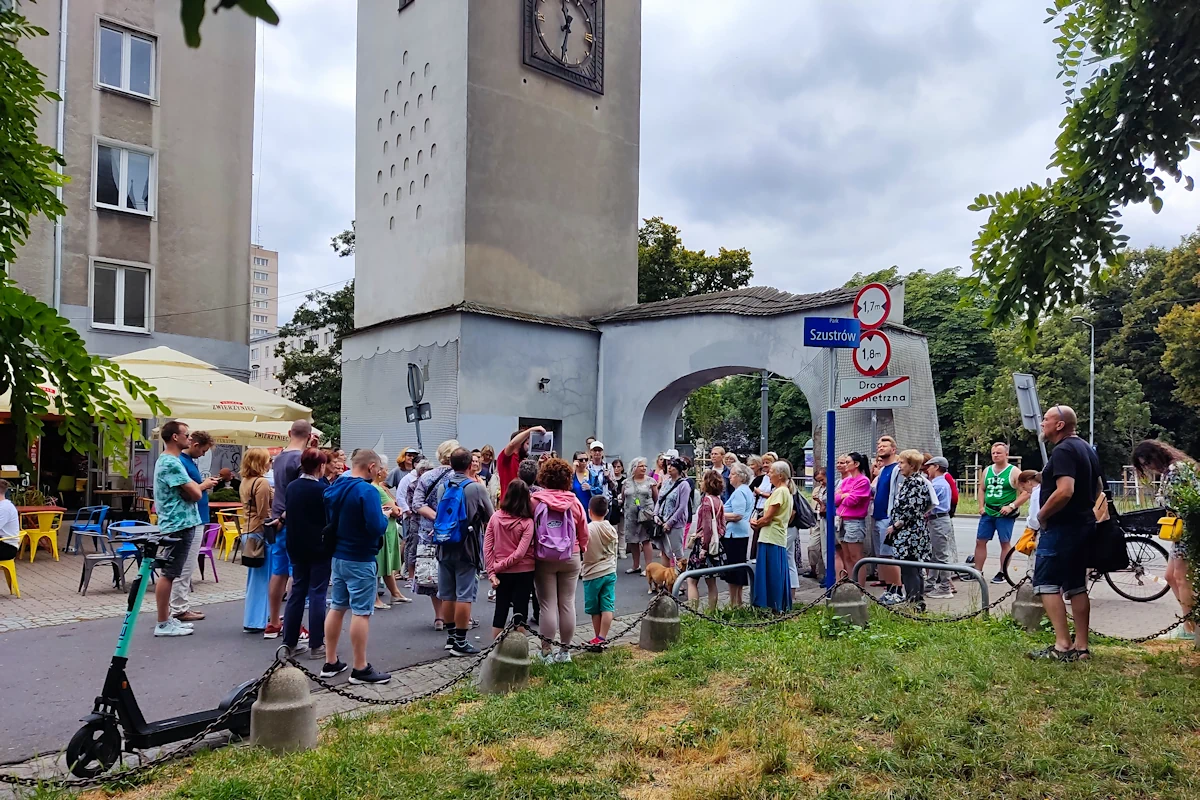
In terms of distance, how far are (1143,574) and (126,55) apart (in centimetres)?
2282

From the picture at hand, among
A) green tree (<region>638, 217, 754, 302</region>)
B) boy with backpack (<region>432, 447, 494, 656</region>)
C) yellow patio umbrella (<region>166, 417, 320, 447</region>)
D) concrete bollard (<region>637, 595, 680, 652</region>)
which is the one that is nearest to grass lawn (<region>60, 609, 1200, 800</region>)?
concrete bollard (<region>637, 595, 680, 652</region>)

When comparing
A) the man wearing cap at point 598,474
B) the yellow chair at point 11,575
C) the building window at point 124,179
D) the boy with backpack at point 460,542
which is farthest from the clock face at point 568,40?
the yellow chair at point 11,575

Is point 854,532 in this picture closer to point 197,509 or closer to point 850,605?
point 850,605

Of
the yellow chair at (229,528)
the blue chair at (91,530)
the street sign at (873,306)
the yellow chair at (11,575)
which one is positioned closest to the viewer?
the street sign at (873,306)

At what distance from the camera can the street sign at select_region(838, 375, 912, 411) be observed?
8.52 meters

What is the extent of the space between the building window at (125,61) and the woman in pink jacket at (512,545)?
18.5 metres

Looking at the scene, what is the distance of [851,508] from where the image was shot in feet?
34.4

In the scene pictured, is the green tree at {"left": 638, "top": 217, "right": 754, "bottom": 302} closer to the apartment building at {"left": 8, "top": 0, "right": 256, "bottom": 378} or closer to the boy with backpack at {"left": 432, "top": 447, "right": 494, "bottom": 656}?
the apartment building at {"left": 8, "top": 0, "right": 256, "bottom": 378}

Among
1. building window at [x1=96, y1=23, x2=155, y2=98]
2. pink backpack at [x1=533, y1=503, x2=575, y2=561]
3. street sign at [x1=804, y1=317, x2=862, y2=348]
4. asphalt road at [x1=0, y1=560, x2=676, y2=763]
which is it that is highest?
building window at [x1=96, y1=23, x2=155, y2=98]

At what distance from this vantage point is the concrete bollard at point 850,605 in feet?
26.4

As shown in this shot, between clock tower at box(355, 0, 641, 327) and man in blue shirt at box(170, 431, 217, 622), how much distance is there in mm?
9877

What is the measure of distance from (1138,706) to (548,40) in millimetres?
18382

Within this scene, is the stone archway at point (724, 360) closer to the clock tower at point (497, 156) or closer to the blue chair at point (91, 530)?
the clock tower at point (497, 156)

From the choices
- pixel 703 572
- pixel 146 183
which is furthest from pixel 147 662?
pixel 146 183
